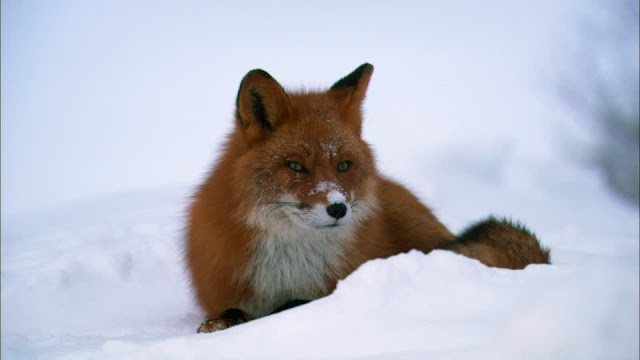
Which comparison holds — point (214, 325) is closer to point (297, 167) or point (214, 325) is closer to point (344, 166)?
point (297, 167)

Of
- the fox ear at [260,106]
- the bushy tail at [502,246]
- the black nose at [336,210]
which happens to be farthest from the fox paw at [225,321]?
the bushy tail at [502,246]

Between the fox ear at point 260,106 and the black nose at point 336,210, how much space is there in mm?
598

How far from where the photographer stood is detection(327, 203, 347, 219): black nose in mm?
2646

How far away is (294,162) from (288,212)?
0.86 ft

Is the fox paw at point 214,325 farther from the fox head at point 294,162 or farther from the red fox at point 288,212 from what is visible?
the fox head at point 294,162

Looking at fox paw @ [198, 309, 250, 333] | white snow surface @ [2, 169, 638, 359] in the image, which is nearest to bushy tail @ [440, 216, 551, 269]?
white snow surface @ [2, 169, 638, 359]

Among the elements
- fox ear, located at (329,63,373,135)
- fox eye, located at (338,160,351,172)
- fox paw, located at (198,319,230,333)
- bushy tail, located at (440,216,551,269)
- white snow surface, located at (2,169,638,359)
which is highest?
fox ear, located at (329,63,373,135)

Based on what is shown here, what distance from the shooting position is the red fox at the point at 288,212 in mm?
2820

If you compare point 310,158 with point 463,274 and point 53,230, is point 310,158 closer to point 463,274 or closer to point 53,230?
point 463,274

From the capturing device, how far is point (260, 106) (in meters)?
2.96

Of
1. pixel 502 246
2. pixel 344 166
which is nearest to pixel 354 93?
pixel 344 166

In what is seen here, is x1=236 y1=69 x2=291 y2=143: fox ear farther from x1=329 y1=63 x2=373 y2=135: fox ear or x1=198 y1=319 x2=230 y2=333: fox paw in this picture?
x1=198 y1=319 x2=230 y2=333: fox paw

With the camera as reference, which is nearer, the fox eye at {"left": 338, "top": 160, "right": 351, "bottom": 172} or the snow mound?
the snow mound

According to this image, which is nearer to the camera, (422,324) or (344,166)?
(422,324)
